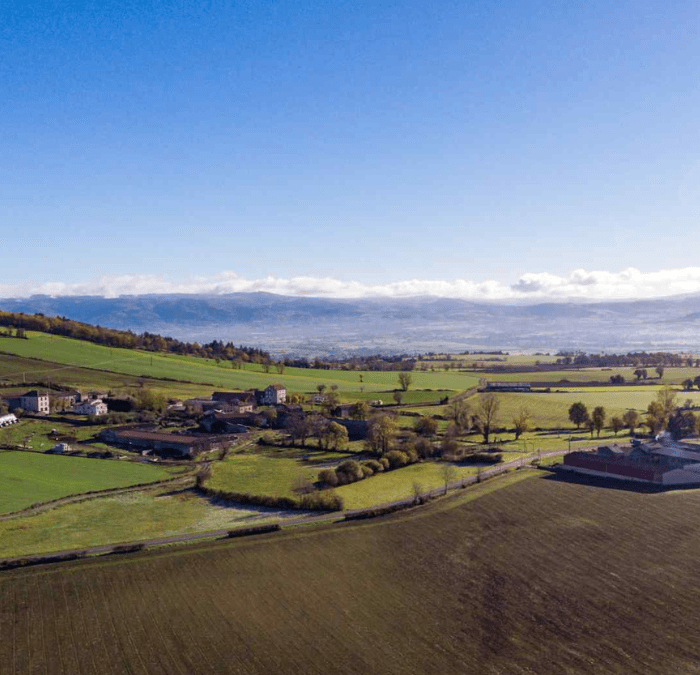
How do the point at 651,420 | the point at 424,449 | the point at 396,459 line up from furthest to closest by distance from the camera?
the point at 651,420 → the point at 424,449 → the point at 396,459

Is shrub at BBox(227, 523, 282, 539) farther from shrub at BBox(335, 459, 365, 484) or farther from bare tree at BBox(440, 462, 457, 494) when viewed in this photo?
bare tree at BBox(440, 462, 457, 494)

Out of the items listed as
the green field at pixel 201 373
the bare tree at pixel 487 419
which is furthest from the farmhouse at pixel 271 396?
the bare tree at pixel 487 419

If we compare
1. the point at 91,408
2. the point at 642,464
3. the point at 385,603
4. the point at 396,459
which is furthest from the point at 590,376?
the point at 385,603

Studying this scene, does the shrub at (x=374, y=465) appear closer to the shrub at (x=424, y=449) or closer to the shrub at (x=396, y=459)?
the shrub at (x=396, y=459)

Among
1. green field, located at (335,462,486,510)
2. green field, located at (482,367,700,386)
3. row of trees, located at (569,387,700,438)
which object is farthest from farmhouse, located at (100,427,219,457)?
green field, located at (482,367,700,386)

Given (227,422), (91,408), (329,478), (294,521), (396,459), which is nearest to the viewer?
(294,521)

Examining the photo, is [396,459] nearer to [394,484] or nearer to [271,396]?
[394,484]

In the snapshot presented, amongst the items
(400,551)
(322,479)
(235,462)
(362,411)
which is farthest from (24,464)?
(362,411)
